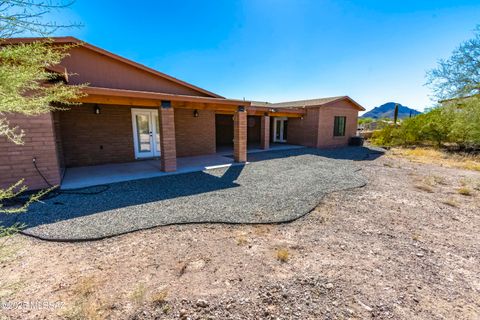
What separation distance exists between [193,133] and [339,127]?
11.8 metres

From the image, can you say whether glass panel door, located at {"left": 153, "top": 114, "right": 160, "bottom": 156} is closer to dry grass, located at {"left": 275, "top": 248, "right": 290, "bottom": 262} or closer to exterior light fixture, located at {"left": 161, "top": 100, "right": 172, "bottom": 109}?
exterior light fixture, located at {"left": 161, "top": 100, "right": 172, "bottom": 109}

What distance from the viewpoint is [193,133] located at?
10.8m

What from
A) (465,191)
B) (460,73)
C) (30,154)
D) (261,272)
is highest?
(460,73)

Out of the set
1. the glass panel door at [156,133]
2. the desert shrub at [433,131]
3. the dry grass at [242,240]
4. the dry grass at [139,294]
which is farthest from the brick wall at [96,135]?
the desert shrub at [433,131]

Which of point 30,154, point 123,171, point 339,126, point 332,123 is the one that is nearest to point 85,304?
point 30,154

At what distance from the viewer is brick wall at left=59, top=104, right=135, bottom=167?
812 centimetres

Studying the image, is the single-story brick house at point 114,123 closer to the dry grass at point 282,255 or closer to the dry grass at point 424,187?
the dry grass at point 282,255

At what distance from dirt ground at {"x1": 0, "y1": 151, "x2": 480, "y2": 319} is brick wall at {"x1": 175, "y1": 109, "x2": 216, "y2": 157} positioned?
7.28 meters

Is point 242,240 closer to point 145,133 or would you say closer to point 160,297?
point 160,297

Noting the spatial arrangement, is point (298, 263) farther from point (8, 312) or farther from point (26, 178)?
point (26, 178)

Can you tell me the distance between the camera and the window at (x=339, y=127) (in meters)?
16.1

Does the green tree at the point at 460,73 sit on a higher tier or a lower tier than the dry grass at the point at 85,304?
higher

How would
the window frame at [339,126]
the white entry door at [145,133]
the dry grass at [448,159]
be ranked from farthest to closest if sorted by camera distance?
the window frame at [339,126]
the dry grass at [448,159]
the white entry door at [145,133]

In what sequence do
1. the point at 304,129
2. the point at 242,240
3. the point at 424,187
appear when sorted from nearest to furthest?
Result: 1. the point at 242,240
2. the point at 424,187
3. the point at 304,129
